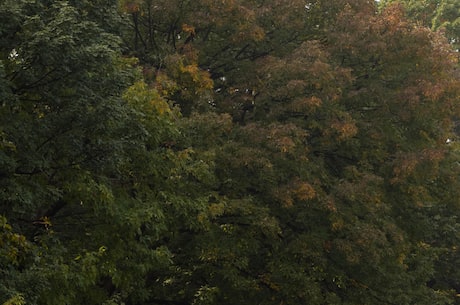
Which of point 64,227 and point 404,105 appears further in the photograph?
point 404,105

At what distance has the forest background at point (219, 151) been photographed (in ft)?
26.1

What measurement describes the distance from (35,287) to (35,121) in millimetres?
2359

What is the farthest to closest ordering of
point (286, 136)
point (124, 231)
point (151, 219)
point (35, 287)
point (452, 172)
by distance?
point (452, 172), point (286, 136), point (151, 219), point (124, 231), point (35, 287)

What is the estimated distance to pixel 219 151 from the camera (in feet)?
39.0

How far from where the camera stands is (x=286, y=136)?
11992 mm

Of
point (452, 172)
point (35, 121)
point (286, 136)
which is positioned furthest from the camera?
point (452, 172)

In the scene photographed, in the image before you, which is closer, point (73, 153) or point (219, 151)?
point (73, 153)

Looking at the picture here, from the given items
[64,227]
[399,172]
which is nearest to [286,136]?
[399,172]

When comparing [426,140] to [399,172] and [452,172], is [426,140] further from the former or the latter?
[399,172]

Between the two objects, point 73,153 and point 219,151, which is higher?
point 219,151

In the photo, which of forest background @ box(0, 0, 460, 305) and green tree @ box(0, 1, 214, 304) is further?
forest background @ box(0, 0, 460, 305)

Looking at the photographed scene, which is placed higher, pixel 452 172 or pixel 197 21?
pixel 197 21

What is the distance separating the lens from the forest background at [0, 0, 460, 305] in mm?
7941

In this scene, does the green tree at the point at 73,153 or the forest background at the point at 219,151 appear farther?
the forest background at the point at 219,151
